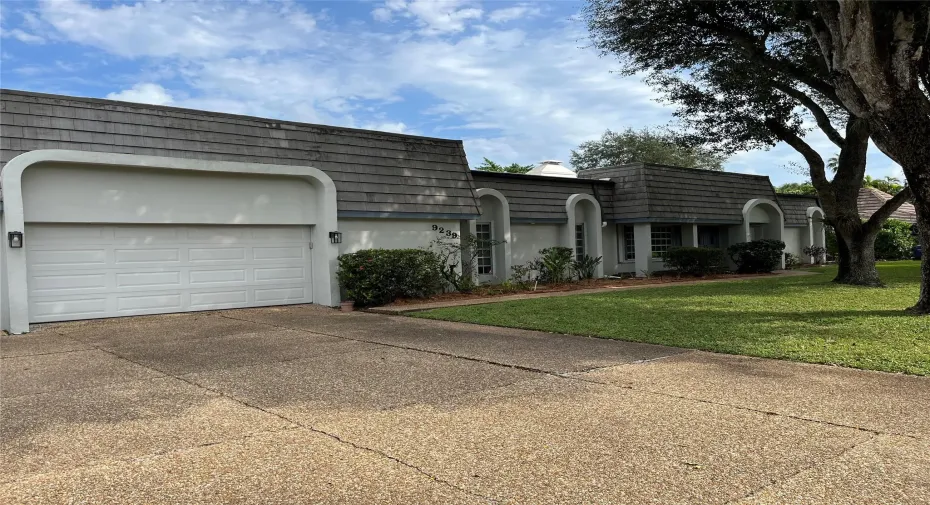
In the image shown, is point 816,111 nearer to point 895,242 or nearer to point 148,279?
point 148,279

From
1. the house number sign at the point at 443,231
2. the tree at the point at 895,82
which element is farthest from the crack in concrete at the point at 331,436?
the house number sign at the point at 443,231

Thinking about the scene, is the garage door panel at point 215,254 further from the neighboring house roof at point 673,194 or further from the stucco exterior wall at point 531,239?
the neighboring house roof at point 673,194

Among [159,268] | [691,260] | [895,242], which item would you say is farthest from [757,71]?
[895,242]

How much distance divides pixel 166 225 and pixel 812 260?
87.2 ft

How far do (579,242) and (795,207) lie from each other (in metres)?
12.6

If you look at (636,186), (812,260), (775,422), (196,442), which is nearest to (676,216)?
(636,186)

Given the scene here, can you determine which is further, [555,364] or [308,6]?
[308,6]

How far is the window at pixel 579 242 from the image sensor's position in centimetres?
2202

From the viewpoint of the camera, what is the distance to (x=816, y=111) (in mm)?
17359

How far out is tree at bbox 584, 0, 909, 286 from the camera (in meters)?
16.4

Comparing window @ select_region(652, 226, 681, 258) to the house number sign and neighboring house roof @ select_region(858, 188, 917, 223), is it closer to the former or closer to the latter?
the house number sign

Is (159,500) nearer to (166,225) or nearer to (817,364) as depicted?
(817,364)

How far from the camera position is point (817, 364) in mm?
7078

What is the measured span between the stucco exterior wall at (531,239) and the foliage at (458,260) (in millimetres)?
2651
